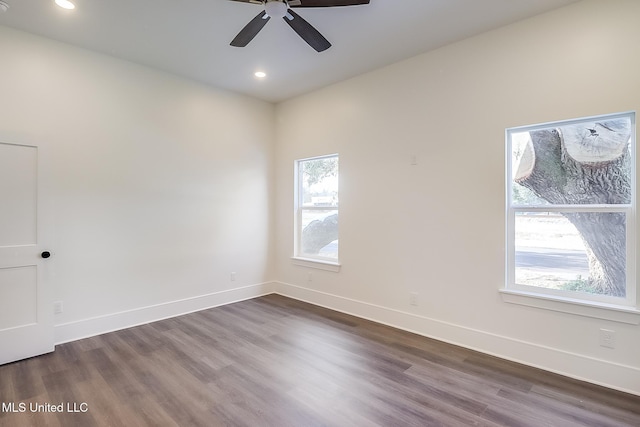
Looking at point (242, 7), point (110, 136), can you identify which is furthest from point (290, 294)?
point (242, 7)

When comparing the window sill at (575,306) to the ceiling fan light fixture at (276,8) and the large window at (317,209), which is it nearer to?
the large window at (317,209)

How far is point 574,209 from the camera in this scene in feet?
8.65

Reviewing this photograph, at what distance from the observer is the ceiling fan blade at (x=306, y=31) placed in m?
2.29

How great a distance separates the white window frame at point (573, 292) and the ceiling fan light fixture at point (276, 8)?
7.22ft

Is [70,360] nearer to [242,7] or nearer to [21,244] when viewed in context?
[21,244]

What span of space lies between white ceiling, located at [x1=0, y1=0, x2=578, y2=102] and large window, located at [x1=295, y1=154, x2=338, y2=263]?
4.50 feet

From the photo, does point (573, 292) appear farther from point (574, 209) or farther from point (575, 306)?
point (574, 209)

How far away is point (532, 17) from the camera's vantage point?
274cm

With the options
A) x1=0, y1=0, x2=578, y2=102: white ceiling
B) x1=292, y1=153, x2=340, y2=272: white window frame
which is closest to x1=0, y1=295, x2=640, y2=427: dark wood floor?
x1=292, y1=153, x2=340, y2=272: white window frame

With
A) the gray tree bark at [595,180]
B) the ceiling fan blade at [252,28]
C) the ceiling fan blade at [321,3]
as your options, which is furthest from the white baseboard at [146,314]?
the gray tree bark at [595,180]

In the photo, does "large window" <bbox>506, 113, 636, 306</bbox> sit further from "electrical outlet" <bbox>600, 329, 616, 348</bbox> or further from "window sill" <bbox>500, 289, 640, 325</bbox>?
"electrical outlet" <bbox>600, 329, 616, 348</bbox>

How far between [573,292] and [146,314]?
4388 mm

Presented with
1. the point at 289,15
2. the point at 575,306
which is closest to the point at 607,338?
the point at 575,306

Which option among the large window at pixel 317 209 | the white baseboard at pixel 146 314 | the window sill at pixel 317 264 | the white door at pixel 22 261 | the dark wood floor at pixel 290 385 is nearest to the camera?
the dark wood floor at pixel 290 385
